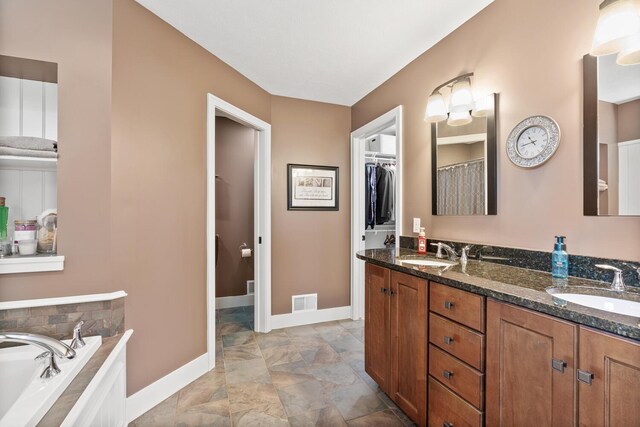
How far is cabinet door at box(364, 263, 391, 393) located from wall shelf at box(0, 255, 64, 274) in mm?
1773

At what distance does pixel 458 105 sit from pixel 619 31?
0.82 metres

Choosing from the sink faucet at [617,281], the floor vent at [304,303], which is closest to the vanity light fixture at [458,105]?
the sink faucet at [617,281]

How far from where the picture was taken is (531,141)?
1.53m

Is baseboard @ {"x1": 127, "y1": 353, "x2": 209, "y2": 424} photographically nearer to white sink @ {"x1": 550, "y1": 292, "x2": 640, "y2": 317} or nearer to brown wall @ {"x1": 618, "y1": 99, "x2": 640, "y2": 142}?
white sink @ {"x1": 550, "y1": 292, "x2": 640, "y2": 317}

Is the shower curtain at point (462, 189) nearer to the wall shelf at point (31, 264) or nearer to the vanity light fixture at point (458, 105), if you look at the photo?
the vanity light fixture at point (458, 105)

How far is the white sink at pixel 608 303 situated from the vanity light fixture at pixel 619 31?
0.95 metres

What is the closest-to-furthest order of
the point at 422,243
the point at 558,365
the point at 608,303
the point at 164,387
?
the point at 558,365 → the point at 608,303 → the point at 164,387 → the point at 422,243

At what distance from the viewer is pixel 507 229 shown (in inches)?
65.5

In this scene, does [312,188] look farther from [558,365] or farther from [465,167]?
[558,365]

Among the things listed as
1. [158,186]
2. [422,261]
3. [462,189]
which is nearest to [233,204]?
[158,186]

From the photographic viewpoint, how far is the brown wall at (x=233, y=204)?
3.75 m

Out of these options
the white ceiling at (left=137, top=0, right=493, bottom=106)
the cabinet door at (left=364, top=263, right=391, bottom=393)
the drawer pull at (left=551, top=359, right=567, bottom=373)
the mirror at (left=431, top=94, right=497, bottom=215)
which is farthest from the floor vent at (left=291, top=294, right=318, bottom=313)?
the drawer pull at (left=551, top=359, right=567, bottom=373)

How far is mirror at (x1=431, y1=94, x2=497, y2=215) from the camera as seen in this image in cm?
175

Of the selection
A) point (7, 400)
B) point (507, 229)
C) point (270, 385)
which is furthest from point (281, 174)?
point (7, 400)
